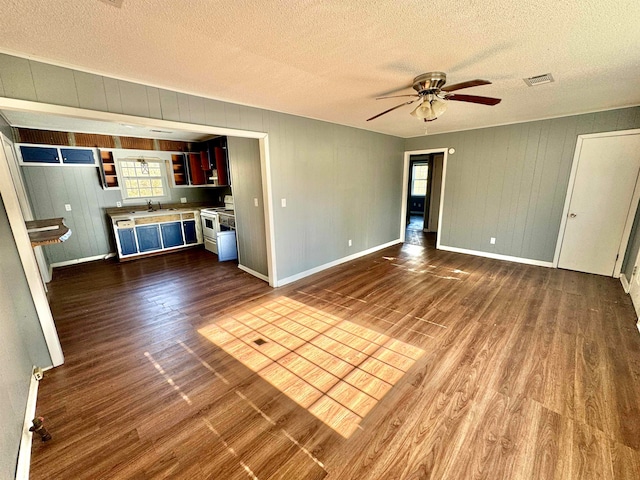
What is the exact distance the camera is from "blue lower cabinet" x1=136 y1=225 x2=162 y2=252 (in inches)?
210

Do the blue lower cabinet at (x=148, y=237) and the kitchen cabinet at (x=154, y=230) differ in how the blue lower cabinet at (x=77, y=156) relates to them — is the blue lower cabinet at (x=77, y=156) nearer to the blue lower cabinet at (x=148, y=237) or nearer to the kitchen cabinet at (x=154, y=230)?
the kitchen cabinet at (x=154, y=230)

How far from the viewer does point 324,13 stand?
1.50 metres

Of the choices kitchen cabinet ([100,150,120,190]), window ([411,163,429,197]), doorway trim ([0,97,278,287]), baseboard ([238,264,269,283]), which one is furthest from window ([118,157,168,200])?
window ([411,163,429,197])

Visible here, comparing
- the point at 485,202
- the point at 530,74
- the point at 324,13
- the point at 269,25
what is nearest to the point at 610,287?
the point at 485,202

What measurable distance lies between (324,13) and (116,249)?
6030mm

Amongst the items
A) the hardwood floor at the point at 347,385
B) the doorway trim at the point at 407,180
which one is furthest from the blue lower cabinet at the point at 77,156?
the doorway trim at the point at 407,180

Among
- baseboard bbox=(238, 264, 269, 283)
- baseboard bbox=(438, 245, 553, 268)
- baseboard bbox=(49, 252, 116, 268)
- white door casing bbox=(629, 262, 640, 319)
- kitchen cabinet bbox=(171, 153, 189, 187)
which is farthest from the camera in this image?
kitchen cabinet bbox=(171, 153, 189, 187)

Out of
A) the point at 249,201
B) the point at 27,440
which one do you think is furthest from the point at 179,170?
the point at 27,440

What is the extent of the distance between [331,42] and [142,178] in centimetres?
566

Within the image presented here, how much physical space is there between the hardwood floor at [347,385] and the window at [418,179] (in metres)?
6.43

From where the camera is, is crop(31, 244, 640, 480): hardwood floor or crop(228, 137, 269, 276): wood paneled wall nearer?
crop(31, 244, 640, 480): hardwood floor

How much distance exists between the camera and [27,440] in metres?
1.53

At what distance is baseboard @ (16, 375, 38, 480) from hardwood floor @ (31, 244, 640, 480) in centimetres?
5

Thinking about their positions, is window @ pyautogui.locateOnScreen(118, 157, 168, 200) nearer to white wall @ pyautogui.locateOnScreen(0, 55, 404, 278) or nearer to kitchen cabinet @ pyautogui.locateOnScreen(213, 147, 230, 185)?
kitchen cabinet @ pyautogui.locateOnScreen(213, 147, 230, 185)
